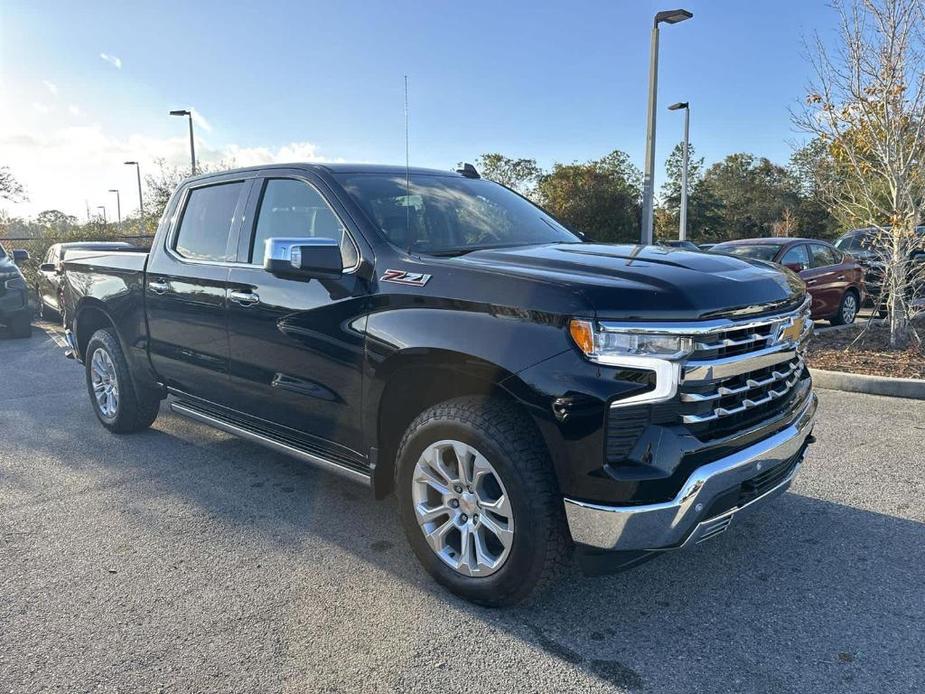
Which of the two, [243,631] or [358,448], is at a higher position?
[358,448]

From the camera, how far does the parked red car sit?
400 inches

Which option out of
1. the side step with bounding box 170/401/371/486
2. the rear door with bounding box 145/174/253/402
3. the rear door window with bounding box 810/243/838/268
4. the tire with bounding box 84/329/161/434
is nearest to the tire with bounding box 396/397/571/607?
the side step with bounding box 170/401/371/486

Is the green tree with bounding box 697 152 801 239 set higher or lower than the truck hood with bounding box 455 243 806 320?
→ higher

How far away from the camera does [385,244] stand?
3.25 meters

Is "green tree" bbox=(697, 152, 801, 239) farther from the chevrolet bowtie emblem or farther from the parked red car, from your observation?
the chevrolet bowtie emblem

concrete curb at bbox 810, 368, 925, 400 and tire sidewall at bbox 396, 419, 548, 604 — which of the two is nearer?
tire sidewall at bbox 396, 419, 548, 604

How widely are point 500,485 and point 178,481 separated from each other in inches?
103

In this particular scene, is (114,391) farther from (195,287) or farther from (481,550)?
(481,550)

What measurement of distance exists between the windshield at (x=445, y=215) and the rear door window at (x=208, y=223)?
0.99 m

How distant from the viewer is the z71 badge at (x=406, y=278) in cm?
300

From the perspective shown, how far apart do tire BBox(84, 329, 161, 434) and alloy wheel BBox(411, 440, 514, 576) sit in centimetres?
317

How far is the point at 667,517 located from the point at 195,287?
3134 mm

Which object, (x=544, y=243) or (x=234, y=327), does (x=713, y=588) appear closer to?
(x=544, y=243)

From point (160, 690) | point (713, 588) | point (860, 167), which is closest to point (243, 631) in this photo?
point (160, 690)
